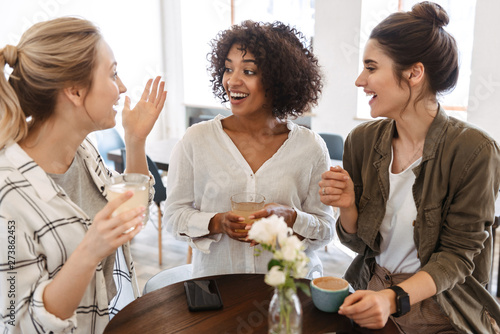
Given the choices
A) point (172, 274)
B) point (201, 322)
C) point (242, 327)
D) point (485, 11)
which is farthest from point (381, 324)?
point (485, 11)

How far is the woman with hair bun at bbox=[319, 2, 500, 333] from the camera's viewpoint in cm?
135

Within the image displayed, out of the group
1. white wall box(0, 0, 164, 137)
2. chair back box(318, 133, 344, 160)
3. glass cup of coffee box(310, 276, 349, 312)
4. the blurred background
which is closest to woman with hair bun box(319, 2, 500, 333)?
glass cup of coffee box(310, 276, 349, 312)

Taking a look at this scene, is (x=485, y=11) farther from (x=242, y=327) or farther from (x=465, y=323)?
(x=242, y=327)

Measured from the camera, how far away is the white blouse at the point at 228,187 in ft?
5.33

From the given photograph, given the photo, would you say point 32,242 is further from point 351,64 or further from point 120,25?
point 120,25

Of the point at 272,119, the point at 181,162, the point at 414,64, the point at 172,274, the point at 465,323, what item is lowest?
the point at 172,274

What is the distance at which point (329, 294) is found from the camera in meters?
1.21

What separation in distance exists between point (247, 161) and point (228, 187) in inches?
4.7

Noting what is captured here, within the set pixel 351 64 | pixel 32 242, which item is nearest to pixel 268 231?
pixel 32 242

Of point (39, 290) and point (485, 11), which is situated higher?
point (485, 11)

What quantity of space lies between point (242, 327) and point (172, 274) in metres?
0.85

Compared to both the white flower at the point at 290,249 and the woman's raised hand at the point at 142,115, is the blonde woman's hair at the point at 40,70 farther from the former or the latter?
the white flower at the point at 290,249

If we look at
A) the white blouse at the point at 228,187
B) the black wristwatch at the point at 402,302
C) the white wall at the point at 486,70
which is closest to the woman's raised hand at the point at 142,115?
the white blouse at the point at 228,187

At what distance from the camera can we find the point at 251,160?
1.67 meters
